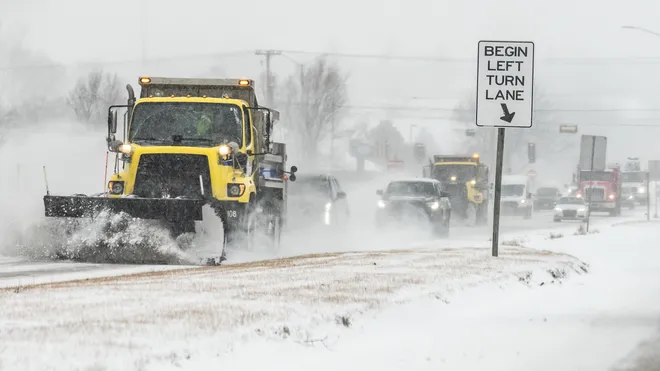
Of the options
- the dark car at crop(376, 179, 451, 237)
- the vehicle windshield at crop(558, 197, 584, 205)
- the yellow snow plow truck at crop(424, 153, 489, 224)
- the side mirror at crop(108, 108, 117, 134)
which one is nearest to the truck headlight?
the side mirror at crop(108, 108, 117, 134)

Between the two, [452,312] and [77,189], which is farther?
[77,189]

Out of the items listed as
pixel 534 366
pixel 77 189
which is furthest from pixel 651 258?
pixel 77 189

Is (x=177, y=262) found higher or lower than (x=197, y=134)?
lower

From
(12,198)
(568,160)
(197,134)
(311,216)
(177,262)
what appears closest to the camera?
(177,262)

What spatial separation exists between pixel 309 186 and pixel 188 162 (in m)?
9.79

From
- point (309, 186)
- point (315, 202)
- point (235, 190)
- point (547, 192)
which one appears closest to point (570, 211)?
point (547, 192)

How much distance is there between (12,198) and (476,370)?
14.8 metres

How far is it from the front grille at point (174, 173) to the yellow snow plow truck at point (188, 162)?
0.6 inches

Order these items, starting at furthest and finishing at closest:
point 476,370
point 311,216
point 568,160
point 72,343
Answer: point 568,160
point 311,216
point 476,370
point 72,343

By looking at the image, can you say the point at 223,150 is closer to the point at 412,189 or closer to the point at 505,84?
the point at 505,84

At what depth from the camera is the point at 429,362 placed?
24.7ft

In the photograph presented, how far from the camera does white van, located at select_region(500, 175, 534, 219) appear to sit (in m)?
58.7

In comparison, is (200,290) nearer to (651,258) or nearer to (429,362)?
(429,362)

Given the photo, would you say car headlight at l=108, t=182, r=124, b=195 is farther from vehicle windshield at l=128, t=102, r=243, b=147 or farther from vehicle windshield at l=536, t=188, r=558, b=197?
vehicle windshield at l=536, t=188, r=558, b=197
